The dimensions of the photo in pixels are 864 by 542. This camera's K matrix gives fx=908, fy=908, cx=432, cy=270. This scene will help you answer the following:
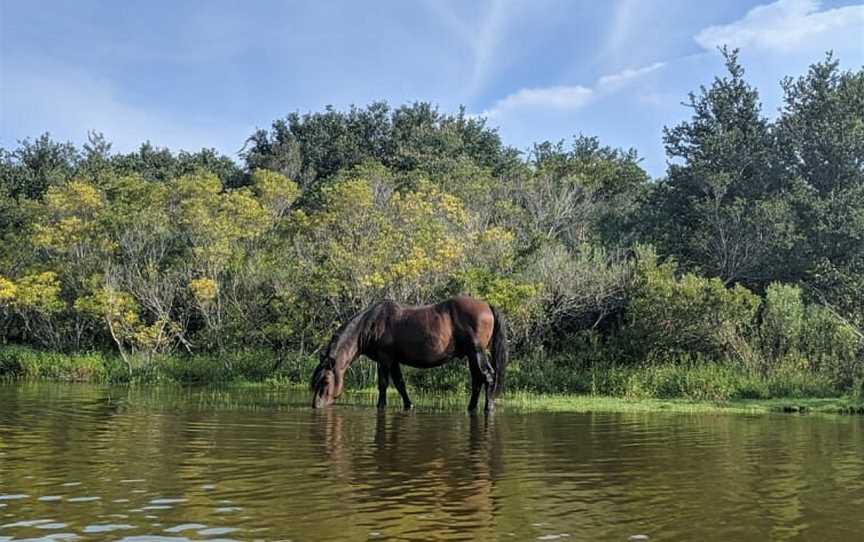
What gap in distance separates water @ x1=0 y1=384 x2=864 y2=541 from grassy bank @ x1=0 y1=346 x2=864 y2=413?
2734mm

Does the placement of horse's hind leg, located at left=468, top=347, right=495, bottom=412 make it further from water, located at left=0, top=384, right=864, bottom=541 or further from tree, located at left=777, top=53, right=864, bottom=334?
tree, located at left=777, top=53, right=864, bottom=334

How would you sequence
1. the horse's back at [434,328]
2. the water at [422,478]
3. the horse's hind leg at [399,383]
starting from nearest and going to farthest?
the water at [422,478] < the horse's hind leg at [399,383] < the horse's back at [434,328]

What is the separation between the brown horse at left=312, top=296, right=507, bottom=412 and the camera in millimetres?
17172

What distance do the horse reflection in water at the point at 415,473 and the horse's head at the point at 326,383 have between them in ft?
6.70

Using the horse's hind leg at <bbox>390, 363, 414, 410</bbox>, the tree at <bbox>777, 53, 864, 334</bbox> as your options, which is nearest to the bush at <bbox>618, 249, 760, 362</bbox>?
the tree at <bbox>777, 53, 864, 334</bbox>

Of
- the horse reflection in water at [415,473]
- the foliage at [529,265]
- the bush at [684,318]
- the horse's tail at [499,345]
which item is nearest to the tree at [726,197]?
the foliage at [529,265]

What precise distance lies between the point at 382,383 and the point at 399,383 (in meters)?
0.34

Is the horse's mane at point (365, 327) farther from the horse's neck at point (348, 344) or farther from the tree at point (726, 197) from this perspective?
the tree at point (726, 197)

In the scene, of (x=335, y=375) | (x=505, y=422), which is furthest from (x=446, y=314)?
(x=505, y=422)

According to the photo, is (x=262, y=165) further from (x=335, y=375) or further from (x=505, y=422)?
(x=505, y=422)

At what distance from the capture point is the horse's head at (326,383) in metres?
16.5

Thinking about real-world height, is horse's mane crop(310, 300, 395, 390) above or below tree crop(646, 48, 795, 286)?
below

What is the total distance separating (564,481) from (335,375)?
28.9 ft

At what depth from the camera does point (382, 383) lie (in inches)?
671
